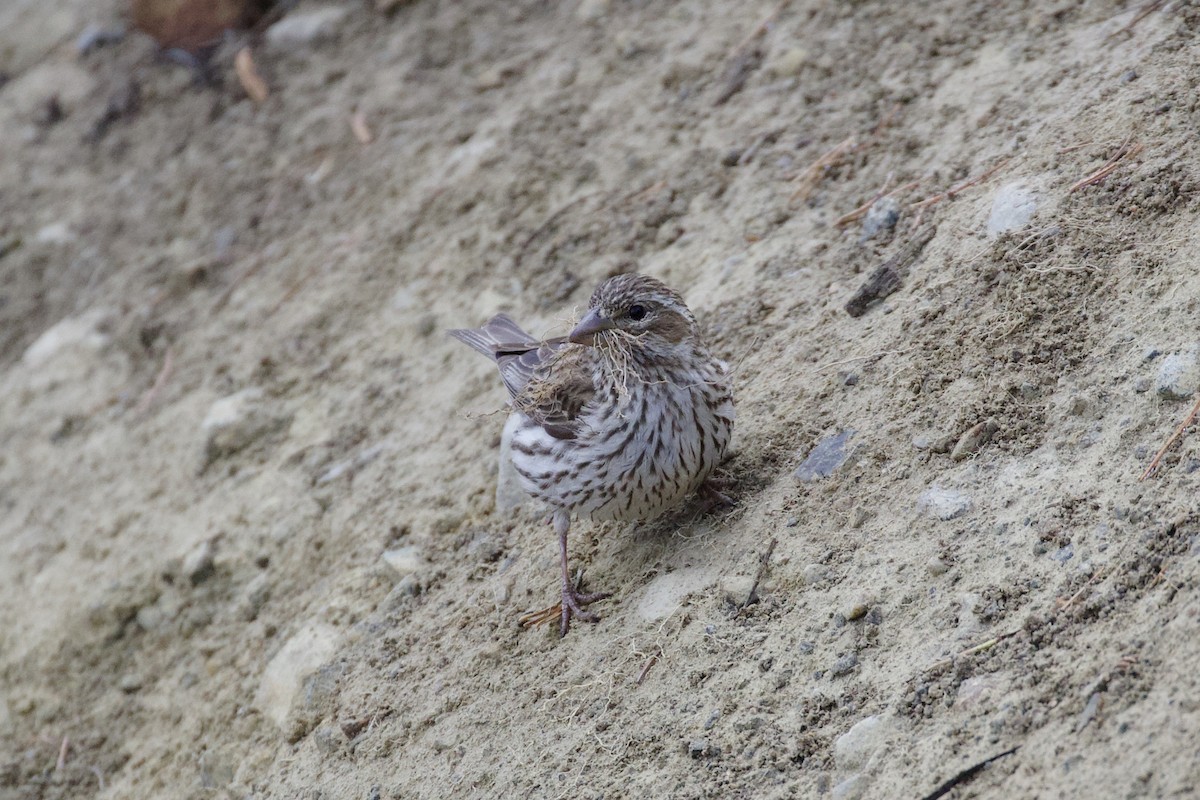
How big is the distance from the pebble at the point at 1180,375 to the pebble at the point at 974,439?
502 millimetres

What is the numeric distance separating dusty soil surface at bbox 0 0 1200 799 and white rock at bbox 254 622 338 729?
0.06ft

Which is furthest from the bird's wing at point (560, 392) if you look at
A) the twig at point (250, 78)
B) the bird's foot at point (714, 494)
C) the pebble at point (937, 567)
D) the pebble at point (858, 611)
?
the twig at point (250, 78)

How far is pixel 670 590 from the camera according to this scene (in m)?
4.21

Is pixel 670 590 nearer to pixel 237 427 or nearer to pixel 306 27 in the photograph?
pixel 237 427

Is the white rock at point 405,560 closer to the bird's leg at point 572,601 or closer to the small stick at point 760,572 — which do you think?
the bird's leg at point 572,601

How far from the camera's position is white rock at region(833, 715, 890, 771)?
10.6 ft

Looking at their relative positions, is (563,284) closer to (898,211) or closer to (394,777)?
(898,211)

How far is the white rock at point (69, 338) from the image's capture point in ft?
24.7

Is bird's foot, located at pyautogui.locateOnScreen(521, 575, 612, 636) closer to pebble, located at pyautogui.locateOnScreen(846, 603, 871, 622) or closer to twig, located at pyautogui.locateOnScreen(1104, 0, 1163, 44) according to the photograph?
pebble, located at pyautogui.locateOnScreen(846, 603, 871, 622)

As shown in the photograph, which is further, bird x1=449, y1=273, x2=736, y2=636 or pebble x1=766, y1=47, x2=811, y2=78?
pebble x1=766, y1=47, x2=811, y2=78

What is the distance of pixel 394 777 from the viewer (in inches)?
164

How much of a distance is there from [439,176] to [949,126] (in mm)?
2957

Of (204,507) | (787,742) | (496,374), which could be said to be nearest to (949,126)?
(496,374)

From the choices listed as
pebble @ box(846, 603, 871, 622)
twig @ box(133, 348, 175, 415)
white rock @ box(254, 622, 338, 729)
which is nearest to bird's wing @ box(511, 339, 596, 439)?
white rock @ box(254, 622, 338, 729)
